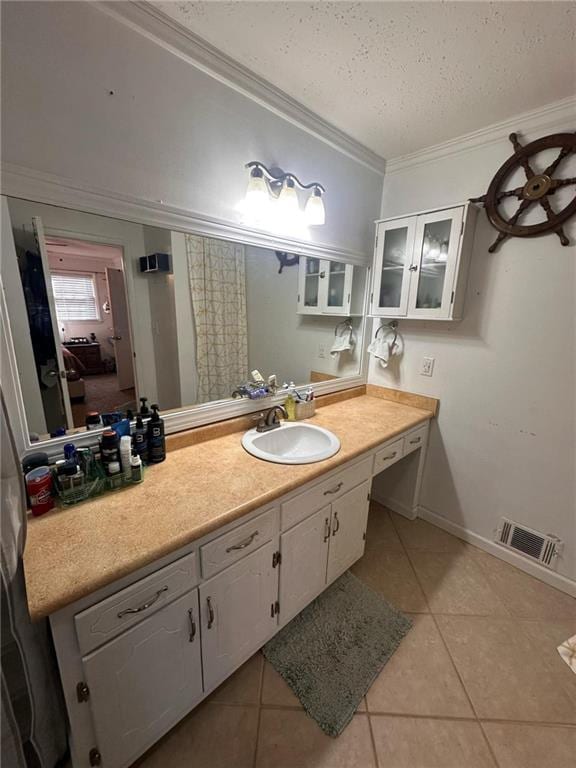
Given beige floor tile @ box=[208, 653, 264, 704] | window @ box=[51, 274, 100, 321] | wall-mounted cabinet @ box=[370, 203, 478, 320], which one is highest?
wall-mounted cabinet @ box=[370, 203, 478, 320]

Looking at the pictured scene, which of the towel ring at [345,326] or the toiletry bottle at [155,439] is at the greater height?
the towel ring at [345,326]

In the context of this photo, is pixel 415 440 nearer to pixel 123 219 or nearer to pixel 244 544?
pixel 244 544

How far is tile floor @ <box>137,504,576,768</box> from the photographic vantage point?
102 cm

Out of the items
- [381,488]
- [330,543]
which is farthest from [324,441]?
[381,488]

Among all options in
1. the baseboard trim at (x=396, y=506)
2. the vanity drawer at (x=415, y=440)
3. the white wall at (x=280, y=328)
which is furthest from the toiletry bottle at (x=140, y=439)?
the baseboard trim at (x=396, y=506)

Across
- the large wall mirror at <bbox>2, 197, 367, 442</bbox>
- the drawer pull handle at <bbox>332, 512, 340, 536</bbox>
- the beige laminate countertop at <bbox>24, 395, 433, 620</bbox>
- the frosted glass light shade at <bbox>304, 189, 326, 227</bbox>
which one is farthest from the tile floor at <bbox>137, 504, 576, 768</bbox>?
the frosted glass light shade at <bbox>304, 189, 326, 227</bbox>

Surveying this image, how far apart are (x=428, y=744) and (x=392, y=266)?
2.15 meters

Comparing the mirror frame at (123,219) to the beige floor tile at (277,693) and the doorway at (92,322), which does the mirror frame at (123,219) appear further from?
the beige floor tile at (277,693)

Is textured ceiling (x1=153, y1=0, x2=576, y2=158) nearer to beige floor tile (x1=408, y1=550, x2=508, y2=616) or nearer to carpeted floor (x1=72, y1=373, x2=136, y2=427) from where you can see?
carpeted floor (x1=72, y1=373, x2=136, y2=427)

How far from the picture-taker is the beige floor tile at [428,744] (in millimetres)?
1013

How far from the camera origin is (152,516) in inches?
36.0

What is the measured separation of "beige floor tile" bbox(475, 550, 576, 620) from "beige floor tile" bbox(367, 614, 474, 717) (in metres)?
0.50

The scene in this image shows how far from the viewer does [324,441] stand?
1557 mm

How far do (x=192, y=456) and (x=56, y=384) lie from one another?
21.7 inches
